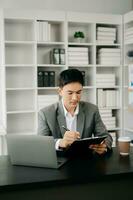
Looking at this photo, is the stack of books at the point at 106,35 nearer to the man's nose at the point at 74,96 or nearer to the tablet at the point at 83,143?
the man's nose at the point at 74,96

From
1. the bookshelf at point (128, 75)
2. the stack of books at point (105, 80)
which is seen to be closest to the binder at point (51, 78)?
the stack of books at point (105, 80)

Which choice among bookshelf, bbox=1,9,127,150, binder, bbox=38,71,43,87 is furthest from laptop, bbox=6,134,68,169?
binder, bbox=38,71,43,87

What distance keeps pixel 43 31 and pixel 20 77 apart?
69 cm

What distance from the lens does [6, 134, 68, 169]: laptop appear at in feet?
5.28

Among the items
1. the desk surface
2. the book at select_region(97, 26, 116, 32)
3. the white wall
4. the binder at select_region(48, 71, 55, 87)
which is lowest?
the desk surface

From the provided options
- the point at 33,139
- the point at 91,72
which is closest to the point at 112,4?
the point at 91,72

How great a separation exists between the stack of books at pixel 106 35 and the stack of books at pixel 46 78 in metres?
0.85

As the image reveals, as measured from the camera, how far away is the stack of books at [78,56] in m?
3.95

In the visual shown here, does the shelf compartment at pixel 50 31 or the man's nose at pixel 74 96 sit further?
the shelf compartment at pixel 50 31

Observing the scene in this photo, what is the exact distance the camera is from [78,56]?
13.1 feet

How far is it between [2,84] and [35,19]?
93 cm

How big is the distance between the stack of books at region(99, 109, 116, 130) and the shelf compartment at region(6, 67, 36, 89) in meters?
1.09

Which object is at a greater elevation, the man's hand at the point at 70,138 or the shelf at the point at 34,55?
the shelf at the point at 34,55

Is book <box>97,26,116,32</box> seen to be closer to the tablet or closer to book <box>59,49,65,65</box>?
book <box>59,49,65,65</box>
